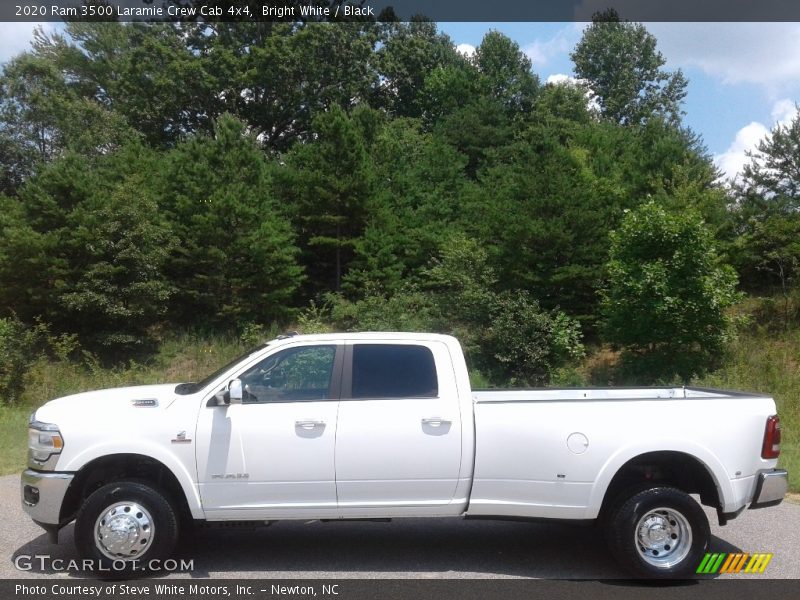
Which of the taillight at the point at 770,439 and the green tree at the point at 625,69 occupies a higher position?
the green tree at the point at 625,69

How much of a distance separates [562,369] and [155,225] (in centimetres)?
1340

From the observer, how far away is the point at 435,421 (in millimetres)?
6586

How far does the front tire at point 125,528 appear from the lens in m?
6.38

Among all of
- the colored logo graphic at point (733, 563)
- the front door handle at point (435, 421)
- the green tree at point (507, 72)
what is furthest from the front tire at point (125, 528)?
the green tree at point (507, 72)

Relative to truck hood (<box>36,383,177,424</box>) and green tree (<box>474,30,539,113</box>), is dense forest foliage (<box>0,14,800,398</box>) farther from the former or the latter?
green tree (<box>474,30,539,113</box>)

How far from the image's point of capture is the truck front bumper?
6445 millimetres

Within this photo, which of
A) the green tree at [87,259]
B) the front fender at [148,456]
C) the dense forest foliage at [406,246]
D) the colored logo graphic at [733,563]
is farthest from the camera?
the green tree at [87,259]

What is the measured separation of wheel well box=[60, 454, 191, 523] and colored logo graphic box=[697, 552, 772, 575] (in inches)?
177

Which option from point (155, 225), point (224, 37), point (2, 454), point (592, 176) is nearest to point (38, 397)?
point (155, 225)

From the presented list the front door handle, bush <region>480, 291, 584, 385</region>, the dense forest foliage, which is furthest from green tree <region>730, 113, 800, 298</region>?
the front door handle

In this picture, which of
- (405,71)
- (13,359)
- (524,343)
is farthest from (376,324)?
(405,71)

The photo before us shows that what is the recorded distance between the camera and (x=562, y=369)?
2150cm

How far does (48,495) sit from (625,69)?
189 ft

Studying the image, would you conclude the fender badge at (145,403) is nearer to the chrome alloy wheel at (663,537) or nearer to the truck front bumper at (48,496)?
the truck front bumper at (48,496)
